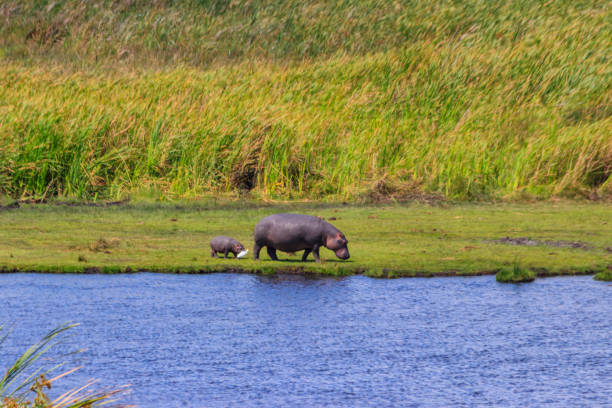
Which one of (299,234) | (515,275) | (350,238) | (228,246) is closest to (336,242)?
(299,234)

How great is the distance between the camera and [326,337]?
7.90m

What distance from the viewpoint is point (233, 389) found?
645cm

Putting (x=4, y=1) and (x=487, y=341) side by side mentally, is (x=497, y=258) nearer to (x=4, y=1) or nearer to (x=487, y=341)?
(x=487, y=341)

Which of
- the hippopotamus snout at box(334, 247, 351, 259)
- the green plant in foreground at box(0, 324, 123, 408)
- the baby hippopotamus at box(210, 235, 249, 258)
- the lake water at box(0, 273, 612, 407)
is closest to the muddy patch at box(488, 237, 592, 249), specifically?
the lake water at box(0, 273, 612, 407)

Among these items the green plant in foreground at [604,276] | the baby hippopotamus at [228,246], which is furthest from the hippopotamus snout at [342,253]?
the green plant in foreground at [604,276]

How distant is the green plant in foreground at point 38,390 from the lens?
190 inches

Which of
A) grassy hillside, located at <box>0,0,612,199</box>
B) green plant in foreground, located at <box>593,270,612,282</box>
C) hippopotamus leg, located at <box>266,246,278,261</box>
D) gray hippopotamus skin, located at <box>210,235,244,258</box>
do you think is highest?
grassy hillside, located at <box>0,0,612,199</box>

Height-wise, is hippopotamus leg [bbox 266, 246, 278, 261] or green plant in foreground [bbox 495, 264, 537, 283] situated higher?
hippopotamus leg [bbox 266, 246, 278, 261]

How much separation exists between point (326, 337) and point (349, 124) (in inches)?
456

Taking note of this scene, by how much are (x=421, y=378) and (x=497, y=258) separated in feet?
16.2

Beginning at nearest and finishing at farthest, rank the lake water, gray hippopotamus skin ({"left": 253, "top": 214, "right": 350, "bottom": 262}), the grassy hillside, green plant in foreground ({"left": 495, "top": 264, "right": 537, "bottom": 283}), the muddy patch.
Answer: the lake water
green plant in foreground ({"left": 495, "top": 264, "right": 537, "bottom": 283})
gray hippopotamus skin ({"left": 253, "top": 214, "right": 350, "bottom": 262})
the muddy patch
the grassy hillside

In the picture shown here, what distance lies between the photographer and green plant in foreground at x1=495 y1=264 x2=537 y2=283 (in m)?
10.2

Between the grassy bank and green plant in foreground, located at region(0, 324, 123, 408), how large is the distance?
3337 mm

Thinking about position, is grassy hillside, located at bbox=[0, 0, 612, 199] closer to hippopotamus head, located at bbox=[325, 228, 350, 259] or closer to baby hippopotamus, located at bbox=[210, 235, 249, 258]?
baby hippopotamus, located at bbox=[210, 235, 249, 258]
